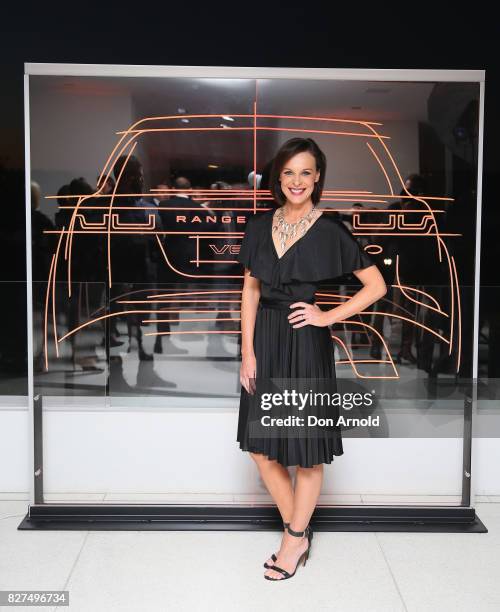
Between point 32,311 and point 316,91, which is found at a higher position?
point 316,91

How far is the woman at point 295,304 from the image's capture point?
8.79 ft

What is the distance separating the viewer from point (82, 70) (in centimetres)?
309

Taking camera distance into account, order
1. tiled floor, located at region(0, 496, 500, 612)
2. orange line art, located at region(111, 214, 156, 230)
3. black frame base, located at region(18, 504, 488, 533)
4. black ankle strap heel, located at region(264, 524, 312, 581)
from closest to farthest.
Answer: tiled floor, located at region(0, 496, 500, 612) → black ankle strap heel, located at region(264, 524, 312, 581) → black frame base, located at region(18, 504, 488, 533) → orange line art, located at region(111, 214, 156, 230)

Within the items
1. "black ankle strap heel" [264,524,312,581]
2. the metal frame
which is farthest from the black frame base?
"black ankle strap heel" [264,524,312,581]

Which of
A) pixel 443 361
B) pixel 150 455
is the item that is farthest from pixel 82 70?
pixel 443 361

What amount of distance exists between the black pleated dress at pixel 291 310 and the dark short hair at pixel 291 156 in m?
0.13

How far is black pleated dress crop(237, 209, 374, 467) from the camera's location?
268 centimetres

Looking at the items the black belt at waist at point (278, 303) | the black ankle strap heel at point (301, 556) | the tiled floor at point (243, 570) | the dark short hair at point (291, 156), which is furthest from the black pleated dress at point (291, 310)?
the tiled floor at point (243, 570)

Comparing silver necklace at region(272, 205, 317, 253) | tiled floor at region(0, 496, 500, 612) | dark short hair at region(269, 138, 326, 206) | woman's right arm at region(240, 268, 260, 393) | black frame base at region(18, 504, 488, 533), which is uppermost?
dark short hair at region(269, 138, 326, 206)

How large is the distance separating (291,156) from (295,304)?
535 mm

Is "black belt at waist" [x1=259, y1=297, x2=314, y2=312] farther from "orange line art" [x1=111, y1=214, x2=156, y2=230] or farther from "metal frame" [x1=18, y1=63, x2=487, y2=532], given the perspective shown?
"metal frame" [x1=18, y1=63, x2=487, y2=532]

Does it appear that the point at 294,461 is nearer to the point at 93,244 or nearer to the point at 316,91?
the point at 93,244

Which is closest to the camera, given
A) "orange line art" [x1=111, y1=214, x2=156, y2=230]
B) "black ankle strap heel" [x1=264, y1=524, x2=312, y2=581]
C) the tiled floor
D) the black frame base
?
the tiled floor

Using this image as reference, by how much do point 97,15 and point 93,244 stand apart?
1433 millimetres
